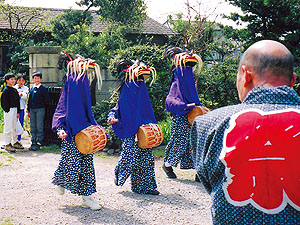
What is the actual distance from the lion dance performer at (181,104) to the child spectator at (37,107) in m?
3.62

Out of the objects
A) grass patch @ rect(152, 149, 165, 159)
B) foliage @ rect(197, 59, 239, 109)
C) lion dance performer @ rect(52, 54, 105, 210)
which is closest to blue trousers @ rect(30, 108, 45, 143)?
grass patch @ rect(152, 149, 165, 159)

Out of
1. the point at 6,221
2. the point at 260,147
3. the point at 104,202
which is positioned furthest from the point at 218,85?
the point at 260,147

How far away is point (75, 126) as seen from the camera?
4758 millimetres

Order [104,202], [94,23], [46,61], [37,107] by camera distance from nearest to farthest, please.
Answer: [104,202] < [37,107] < [46,61] < [94,23]

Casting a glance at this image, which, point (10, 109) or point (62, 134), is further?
point (10, 109)

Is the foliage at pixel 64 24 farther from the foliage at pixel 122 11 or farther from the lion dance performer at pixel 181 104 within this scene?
the lion dance performer at pixel 181 104

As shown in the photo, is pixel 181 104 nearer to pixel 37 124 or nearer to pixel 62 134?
pixel 62 134

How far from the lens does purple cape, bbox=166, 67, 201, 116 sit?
6137mm

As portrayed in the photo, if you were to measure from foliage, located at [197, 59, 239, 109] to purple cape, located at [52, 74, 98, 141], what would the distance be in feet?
20.4

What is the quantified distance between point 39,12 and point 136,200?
14371mm

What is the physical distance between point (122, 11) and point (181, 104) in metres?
9.85

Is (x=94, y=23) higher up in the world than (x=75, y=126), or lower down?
higher up

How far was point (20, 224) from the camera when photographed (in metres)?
4.41

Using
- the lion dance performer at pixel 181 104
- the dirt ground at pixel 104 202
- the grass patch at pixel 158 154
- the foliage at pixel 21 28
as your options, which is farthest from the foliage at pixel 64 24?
the lion dance performer at pixel 181 104
